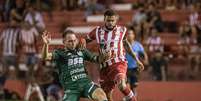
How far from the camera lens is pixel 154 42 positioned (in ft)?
66.9

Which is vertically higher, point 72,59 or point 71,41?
point 71,41

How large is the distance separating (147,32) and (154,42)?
39 centimetres

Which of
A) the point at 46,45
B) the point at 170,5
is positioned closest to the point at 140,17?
the point at 170,5

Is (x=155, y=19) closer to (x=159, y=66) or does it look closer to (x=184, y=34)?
(x=184, y=34)

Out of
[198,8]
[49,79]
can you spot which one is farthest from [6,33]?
Answer: [198,8]

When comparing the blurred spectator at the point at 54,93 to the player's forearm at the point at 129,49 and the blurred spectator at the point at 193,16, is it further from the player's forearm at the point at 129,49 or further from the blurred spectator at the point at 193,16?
the player's forearm at the point at 129,49

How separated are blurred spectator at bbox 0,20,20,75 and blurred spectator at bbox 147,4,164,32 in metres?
4.16

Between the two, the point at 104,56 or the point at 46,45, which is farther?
the point at 104,56

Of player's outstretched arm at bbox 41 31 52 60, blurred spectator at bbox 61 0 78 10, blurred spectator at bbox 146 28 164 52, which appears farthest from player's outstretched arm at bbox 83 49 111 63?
blurred spectator at bbox 61 0 78 10

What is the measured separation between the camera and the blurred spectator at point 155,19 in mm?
20953

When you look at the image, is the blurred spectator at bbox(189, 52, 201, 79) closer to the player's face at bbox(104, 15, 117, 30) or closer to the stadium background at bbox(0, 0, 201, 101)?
the stadium background at bbox(0, 0, 201, 101)

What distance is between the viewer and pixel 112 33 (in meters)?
12.8

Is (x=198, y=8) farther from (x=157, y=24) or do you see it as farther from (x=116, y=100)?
(x=116, y=100)

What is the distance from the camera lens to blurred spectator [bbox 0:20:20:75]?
69.5ft
